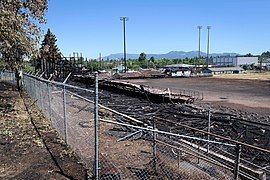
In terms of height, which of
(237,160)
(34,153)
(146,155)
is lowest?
(146,155)

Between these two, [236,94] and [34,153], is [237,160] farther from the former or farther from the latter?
[236,94]

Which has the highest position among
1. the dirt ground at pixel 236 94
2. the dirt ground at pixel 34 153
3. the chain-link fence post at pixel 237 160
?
the chain-link fence post at pixel 237 160

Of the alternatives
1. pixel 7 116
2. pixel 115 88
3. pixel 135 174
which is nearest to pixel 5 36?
pixel 7 116

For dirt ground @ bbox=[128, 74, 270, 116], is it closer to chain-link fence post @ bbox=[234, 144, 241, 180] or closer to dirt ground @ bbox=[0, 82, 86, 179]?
dirt ground @ bbox=[0, 82, 86, 179]

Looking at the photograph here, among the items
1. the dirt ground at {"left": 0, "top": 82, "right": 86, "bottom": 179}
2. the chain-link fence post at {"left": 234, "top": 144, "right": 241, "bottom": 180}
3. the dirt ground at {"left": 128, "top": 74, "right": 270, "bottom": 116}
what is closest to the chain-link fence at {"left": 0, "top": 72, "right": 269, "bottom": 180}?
the chain-link fence post at {"left": 234, "top": 144, "right": 241, "bottom": 180}

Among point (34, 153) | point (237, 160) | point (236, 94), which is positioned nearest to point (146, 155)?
point (34, 153)

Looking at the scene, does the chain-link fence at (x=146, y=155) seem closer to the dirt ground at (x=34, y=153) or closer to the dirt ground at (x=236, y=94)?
the dirt ground at (x=34, y=153)

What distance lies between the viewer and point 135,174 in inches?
306

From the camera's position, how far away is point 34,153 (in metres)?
9.12

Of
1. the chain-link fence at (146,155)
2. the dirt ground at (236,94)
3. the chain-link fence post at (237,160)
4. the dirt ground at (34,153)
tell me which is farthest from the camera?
the dirt ground at (236,94)

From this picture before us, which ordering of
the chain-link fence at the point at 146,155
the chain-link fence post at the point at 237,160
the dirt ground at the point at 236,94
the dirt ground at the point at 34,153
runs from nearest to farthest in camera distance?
the chain-link fence post at the point at 237,160
the chain-link fence at the point at 146,155
the dirt ground at the point at 34,153
the dirt ground at the point at 236,94

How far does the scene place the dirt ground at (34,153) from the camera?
7.55 meters

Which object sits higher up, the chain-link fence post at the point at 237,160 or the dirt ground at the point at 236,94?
the chain-link fence post at the point at 237,160

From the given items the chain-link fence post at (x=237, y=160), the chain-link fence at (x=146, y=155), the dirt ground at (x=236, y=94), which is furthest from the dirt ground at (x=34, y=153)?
the dirt ground at (x=236, y=94)
